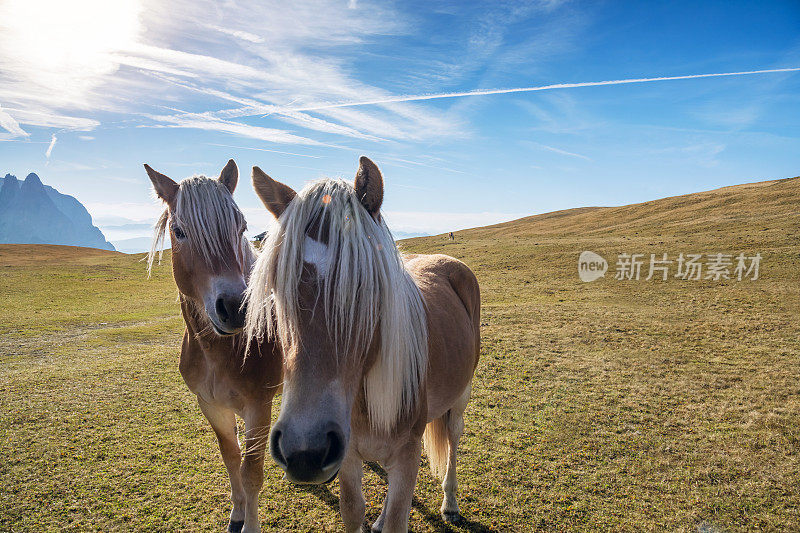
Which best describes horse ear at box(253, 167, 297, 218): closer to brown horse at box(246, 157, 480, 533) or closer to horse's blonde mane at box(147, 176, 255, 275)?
brown horse at box(246, 157, 480, 533)

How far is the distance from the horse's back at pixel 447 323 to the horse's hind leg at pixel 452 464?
0.62 metres

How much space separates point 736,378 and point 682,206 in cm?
4613

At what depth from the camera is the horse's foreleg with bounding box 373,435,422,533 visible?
9.69 feet

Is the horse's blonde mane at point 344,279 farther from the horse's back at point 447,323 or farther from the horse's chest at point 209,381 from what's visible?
the horse's chest at point 209,381

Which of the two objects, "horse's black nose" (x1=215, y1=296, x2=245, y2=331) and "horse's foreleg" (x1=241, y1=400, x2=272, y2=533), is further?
"horse's foreleg" (x1=241, y1=400, x2=272, y2=533)

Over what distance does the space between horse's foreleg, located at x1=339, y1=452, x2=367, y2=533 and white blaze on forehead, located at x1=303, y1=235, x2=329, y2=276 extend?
1836 mm

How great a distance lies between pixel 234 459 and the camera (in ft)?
14.4

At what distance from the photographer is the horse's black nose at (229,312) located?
3.15 metres

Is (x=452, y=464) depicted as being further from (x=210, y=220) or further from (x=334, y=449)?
(x=210, y=220)

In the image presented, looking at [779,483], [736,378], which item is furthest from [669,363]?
[779,483]

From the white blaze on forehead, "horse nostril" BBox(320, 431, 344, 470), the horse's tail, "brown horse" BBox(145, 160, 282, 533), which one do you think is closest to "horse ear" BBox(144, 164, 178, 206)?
"brown horse" BBox(145, 160, 282, 533)

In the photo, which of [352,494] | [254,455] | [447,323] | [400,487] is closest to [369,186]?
[447,323]

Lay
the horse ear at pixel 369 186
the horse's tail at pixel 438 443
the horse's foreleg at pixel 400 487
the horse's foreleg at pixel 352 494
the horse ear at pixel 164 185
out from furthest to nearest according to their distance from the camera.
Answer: the horse's tail at pixel 438 443
the horse ear at pixel 164 185
the horse's foreleg at pixel 352 494
the horse's foreleg at pixel 400 487
the horse ear at pixel 369 186

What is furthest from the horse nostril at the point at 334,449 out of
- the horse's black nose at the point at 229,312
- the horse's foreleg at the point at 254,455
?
the horse's foreleg at the point at 254,455
